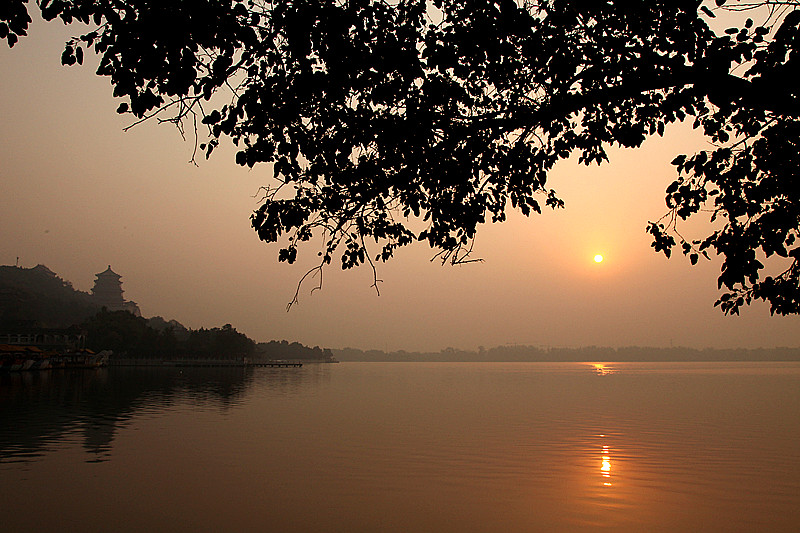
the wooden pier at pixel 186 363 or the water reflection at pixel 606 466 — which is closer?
the water reflection at pixel 606 466

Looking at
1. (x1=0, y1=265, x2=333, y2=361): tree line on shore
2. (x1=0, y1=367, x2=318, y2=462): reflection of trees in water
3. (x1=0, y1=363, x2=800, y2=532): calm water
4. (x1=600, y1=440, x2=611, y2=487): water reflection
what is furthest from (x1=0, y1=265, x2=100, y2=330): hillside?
(x1=600, y1=440, x2=611, y2=487): water reflection

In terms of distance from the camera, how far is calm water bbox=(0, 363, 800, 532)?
14.9m

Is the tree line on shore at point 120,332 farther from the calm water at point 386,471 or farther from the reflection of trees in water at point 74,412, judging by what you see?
the calm water at point 386,471

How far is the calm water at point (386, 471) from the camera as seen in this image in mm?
14906

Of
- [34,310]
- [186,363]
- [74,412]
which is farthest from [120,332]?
[74,412]

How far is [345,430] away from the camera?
31.2m

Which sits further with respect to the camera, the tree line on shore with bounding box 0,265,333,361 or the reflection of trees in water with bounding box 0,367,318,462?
the tree line on shore with bounding box 0,265,333,361

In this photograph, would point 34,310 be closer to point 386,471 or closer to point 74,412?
point 74,412

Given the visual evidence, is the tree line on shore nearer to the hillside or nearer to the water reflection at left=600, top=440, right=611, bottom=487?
the hillside

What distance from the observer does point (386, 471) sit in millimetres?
20625

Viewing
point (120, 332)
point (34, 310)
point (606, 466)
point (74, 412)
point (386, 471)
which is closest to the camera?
point (386, 471)

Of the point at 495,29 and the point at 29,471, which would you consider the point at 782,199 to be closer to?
the point at 495,29

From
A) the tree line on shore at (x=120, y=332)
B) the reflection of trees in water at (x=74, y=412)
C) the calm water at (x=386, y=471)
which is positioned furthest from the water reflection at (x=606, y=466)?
the tree line on shore at (x=120, y=332)

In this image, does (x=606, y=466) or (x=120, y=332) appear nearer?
(x=606, y=466)
